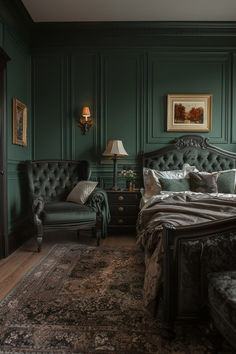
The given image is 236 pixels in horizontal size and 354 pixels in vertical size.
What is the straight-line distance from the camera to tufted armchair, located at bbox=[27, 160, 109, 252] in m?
3.31

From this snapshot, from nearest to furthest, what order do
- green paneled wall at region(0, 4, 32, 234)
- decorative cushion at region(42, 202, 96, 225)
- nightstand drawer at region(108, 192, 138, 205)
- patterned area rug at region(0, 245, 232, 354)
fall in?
1. patterned area rug at region(0, 245, 232, 354)
2. decorative cushion at region(42, 202, 96, 225)
3. green paneled wall at region(0, 4, 32, 234)
4. nightstand drawer at region(108, 192, 138, 205)

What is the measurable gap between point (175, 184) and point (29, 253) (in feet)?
6.98

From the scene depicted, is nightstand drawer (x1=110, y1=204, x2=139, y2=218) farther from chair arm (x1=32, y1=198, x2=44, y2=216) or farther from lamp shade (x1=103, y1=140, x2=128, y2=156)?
chair arm (x1=32, y1=198, x2=44, y2=216)

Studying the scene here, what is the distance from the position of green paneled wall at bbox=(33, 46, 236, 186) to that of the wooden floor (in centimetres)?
107

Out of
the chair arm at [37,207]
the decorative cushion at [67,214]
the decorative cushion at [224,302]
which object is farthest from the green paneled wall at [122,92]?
the decorative cushion at [224,302]

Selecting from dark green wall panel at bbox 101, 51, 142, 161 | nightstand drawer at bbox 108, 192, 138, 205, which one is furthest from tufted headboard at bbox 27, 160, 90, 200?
dark green wall panel at bbox 101, 51, 142, 161

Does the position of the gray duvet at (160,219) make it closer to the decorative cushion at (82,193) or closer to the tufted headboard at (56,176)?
the decorative cushion at (82,193)

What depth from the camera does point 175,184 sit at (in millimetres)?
3709

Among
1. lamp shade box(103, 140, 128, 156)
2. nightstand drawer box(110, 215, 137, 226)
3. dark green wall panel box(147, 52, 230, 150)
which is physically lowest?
nightstand drawer box(110, 215, 137, 226)

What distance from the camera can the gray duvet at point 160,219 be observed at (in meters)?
1.70

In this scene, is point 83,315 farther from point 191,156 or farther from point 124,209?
point 191,156

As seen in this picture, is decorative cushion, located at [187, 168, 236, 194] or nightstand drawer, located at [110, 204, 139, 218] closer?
decorative cushion, located at [187, 168, 236, 194]

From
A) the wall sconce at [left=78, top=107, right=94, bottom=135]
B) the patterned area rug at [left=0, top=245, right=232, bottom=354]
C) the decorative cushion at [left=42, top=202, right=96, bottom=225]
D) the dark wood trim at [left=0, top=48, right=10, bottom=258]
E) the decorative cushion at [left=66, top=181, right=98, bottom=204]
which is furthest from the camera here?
the wall sconce at [left=78, top=107, right=94, bottom=135]

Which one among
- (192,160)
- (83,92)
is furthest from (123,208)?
(83,92)
